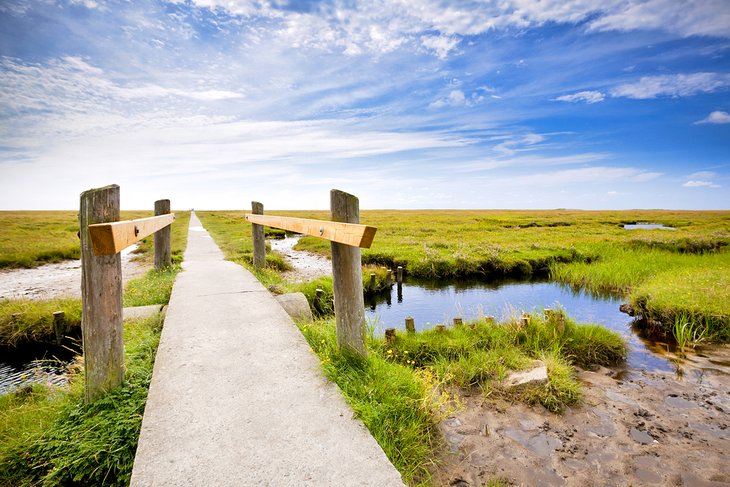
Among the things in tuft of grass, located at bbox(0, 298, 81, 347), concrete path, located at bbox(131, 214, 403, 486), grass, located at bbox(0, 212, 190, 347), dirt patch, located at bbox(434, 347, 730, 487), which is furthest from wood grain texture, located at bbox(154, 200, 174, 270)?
dirt patch, located at bbox(434, 347, 730, 487)

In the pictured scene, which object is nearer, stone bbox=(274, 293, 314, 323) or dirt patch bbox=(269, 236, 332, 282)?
stone bbox=(274, 293, 314, 323)

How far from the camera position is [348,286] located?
383 cm

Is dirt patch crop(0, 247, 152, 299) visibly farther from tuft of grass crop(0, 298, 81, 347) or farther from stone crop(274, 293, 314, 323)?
stone crop(274, 293, 314, 323)

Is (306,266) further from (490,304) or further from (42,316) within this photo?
(42,316)

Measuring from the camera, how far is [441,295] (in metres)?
14.0

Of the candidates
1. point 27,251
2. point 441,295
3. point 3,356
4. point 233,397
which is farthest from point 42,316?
point 27,251

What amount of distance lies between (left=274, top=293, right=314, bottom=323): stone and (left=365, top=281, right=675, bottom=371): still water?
2.77m

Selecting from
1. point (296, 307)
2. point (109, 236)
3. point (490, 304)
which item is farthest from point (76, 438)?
point (490, 304)

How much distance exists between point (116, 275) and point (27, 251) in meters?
22.7

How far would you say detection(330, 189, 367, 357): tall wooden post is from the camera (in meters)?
3.81

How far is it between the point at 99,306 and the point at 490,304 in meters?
11.2

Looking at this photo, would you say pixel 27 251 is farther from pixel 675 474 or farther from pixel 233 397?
pixel 675 474

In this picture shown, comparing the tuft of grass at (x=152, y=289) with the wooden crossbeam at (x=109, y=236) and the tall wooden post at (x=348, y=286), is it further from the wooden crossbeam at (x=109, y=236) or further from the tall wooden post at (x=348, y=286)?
the tall wooden post at (x=348, y=286)

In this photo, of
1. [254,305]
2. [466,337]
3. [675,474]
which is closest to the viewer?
[675,474]
